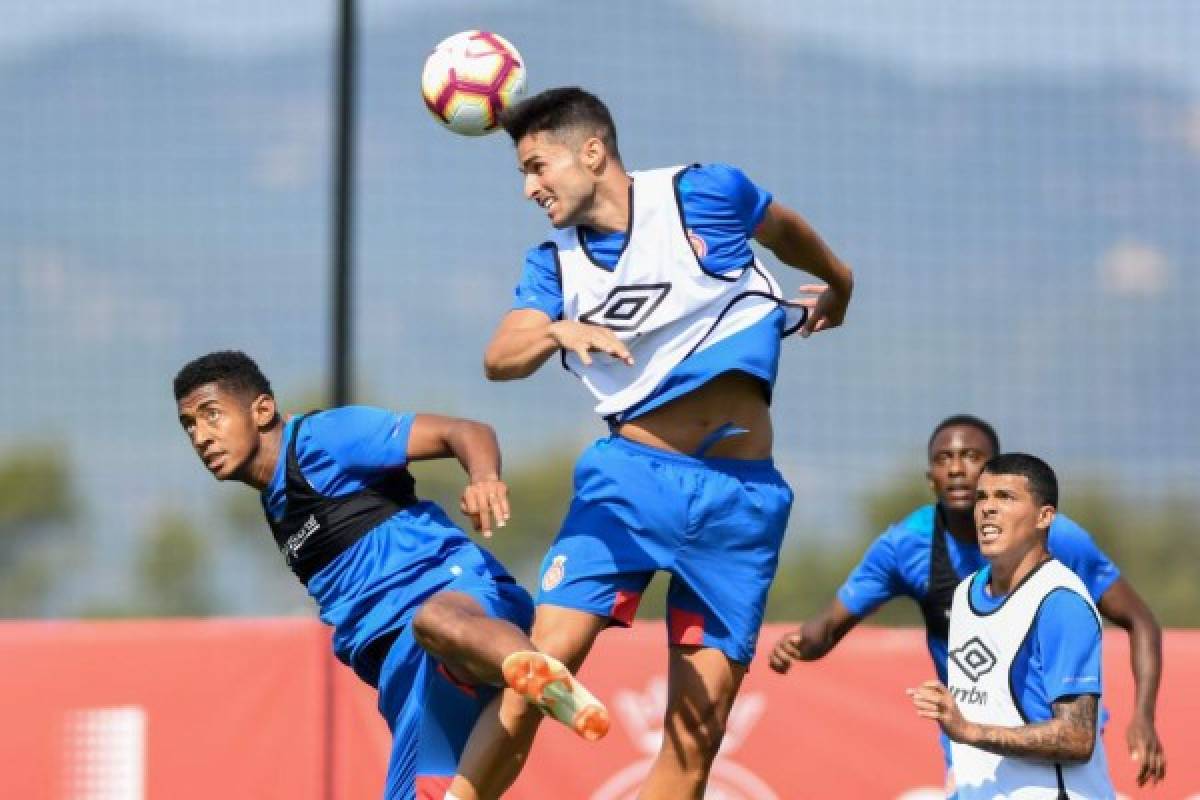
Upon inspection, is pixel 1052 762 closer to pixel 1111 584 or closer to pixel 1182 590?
pixel 1111 584

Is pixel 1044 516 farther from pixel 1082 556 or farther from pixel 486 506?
pixel 486 506

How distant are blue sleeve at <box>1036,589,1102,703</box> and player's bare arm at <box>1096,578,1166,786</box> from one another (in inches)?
42.5

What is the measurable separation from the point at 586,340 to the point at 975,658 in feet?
5.79

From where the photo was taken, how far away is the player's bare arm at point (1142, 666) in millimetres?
7199

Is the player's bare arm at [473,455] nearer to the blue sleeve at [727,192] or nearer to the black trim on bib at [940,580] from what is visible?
the blue sleeve at [727,192]

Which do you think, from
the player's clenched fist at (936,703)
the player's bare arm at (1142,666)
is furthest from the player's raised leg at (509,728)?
the player's bare arm at (1142,666)

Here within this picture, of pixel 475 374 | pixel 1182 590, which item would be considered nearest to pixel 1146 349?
pixel 1182 590

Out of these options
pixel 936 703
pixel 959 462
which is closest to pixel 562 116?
pixel 936 703

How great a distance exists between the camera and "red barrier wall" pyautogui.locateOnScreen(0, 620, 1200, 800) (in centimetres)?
916

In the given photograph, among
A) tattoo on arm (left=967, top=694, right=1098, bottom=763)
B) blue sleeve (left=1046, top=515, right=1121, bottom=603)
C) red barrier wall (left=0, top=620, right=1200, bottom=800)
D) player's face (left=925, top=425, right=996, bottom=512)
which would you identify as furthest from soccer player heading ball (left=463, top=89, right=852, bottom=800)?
red barrier wall (left=0, top=620, right=1200, bottom=800)

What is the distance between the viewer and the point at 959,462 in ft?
26.9

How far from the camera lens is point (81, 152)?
46.2 ft

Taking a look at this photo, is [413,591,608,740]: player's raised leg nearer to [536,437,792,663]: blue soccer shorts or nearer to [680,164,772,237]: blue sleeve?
[536,437,792,663]: blue soccer shorts

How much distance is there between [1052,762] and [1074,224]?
9.14m
